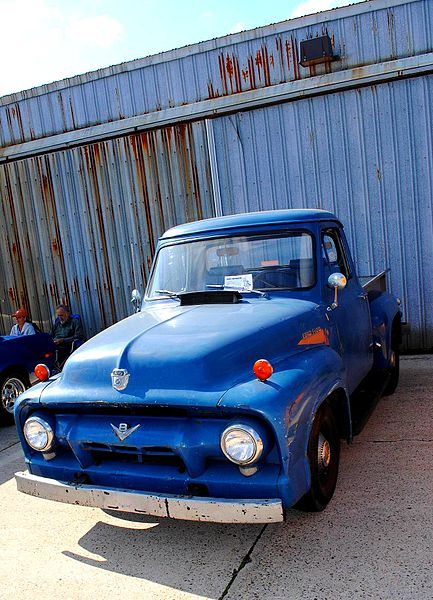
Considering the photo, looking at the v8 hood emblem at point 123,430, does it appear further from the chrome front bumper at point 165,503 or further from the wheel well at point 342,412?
the wheel well at point 342,412

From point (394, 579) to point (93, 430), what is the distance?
1.80 metres

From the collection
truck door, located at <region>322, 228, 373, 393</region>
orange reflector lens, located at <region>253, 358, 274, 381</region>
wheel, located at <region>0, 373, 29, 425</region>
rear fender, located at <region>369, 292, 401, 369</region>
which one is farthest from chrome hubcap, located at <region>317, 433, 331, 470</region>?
wheel, located at <region>0, 373, 29, 425</region>

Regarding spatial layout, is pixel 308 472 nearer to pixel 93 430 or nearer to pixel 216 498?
pixel 216 498

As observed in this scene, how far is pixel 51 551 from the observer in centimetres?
342

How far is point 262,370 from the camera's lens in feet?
9.95

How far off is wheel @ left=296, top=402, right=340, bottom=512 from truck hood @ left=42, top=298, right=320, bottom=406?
0.47 m

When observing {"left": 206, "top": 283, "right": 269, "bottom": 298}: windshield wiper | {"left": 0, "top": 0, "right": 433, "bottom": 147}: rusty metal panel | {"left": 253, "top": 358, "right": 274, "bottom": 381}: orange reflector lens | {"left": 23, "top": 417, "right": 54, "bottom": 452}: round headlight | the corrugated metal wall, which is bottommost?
{"left": 23, "top": 417, "right": 54, "bottom": 452}: round headlight

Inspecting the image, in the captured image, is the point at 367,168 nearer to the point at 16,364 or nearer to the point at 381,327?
the point at 381,327

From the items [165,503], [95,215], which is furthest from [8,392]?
[165,503]

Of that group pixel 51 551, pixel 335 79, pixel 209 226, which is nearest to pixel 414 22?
pixel 335 79

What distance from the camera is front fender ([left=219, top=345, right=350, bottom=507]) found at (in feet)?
9.17

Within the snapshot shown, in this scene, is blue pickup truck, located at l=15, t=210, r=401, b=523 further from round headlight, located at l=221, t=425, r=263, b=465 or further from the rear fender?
the rear fender

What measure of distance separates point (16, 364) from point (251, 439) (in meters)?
4.53

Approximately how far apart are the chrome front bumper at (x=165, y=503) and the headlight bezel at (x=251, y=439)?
19cm
